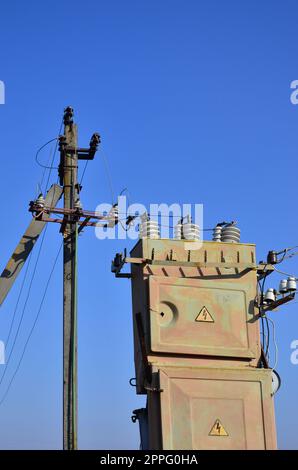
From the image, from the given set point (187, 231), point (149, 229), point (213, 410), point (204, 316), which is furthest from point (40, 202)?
point (213, 410)

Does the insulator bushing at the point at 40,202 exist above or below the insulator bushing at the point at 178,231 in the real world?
above

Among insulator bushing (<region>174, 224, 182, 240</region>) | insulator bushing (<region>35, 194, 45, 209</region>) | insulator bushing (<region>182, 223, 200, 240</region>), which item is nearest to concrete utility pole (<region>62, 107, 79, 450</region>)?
insulator bushing (<region>35, 194, 45, 209</region>)

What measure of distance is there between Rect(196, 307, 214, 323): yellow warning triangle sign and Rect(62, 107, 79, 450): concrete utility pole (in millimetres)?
2882

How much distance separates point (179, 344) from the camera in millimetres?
16844

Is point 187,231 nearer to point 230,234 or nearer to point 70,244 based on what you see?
point 230,234

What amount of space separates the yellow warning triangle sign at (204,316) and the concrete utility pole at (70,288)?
2.88 m

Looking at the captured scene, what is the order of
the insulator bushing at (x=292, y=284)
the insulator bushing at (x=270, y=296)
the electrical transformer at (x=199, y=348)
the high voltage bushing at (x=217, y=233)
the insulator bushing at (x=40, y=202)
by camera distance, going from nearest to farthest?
the electrical transformer at (x=199, y=348)
the insulator bushing at (x=292, y=284)
the insulator bushing at (x=270, y=296)
the high voltage bushing at (x=217, y=233)
the insulator bushing at (x=40, y=202)

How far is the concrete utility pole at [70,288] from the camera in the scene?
17922mm

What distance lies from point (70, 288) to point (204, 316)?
10.8 feet

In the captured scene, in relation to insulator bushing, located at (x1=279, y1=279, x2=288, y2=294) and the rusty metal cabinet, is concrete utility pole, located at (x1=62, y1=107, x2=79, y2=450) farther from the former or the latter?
insulator bushing, located at (x1=279, y1=279, x2=288, y2=294)

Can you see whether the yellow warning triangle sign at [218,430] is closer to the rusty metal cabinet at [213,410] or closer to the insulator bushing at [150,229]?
the rusty metal cabinet at [213,410]

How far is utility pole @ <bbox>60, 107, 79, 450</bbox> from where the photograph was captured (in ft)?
58.9

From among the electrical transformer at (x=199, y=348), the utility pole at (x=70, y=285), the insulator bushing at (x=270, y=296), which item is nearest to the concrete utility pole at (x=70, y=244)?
the utility pole at (x=70, y=285)
